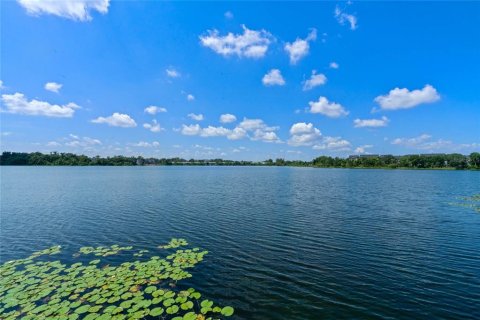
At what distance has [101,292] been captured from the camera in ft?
37.8

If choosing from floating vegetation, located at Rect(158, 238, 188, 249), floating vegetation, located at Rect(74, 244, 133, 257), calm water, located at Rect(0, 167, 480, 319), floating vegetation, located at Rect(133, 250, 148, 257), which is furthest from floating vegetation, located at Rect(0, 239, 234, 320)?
floating vegetation, located at Rect(158, 238, 188, 249)

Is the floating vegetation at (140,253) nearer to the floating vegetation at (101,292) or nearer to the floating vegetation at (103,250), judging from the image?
the floating vegetation at (103,250)

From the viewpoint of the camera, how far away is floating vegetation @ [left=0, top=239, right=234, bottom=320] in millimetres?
10062

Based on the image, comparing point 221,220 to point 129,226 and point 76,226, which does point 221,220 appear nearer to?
point 129,226

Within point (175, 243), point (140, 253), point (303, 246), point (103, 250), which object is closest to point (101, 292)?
point (140, 253)

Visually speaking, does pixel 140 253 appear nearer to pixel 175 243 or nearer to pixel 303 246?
pixel 175 243

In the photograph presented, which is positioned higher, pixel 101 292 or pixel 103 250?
pixel 101 292

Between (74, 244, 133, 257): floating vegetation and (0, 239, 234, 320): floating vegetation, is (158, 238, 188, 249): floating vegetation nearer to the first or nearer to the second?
(74, 244, 133, 257): floating vegetation

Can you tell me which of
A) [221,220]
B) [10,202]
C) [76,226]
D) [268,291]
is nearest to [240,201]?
[221,220]

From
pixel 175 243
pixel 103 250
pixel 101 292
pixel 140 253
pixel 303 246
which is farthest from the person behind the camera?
pixel 175 243

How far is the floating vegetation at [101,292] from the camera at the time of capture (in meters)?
10.1

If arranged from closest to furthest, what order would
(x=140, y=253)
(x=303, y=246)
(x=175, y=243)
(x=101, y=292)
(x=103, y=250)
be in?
1. (x=101, y=292)
2. (x=140, y=253)
3. (x=103, y=250)
4. (x=303, y=246)
5. (x=175, y=243)

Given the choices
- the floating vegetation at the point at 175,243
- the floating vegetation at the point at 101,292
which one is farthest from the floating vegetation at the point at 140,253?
the floating vegetation at the point at 101,292

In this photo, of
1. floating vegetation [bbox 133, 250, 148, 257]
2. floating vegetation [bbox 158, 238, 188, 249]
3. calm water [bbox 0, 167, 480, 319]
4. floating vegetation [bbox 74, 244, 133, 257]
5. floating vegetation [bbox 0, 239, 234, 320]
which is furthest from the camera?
floating vegetation [bbox 158, 238, 188, 249]
